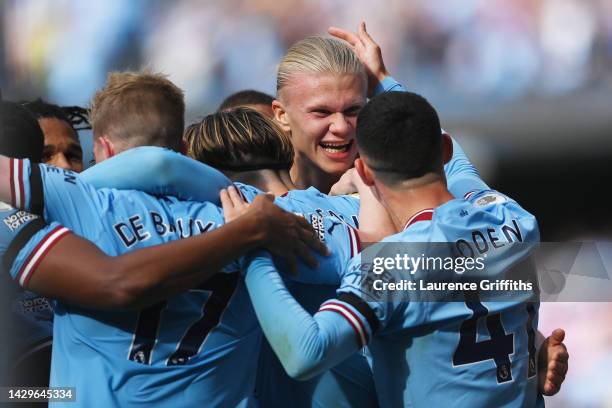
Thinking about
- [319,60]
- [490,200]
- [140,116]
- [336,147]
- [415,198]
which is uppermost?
[140,116]

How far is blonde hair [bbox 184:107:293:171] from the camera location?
258cm

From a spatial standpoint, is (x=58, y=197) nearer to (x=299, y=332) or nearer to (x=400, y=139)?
(x=299, y=332)

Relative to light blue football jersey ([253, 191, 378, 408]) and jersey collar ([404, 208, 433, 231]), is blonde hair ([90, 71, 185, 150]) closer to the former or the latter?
light blue football jersey ([253, 191, 378, 408])

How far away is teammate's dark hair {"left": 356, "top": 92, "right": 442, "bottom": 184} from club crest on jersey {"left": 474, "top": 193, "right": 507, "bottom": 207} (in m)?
0.23

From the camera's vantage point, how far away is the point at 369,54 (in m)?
3.32

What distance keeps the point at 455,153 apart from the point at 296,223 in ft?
3.07

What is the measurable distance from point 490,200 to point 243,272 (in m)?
0.74

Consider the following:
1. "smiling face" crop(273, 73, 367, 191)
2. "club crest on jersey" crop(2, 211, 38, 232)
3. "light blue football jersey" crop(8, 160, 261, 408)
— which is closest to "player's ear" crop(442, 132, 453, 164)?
"light blue football jersey" crop(8, 160, 261, 408)

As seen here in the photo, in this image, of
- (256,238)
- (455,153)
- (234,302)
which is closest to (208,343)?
(234,302)

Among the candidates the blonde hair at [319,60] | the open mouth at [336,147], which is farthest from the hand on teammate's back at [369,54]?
the open mouth at [336,147]

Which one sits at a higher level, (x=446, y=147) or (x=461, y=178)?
(x=446, y=147)

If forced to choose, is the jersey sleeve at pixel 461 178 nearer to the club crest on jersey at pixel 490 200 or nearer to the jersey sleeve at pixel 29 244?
the club crest on jersey at pixel 490 200

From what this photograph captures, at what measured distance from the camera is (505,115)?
4078 mm

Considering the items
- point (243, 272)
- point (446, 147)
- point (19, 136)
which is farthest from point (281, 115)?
point (243, 272)
